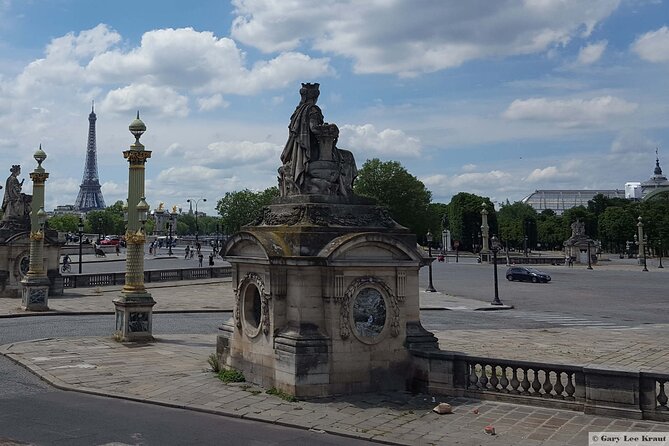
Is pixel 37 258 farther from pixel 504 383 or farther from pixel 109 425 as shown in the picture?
pixel 504 383

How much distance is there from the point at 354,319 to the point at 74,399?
→ 6111 mm

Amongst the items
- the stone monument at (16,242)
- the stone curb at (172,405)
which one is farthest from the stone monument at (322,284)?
the stone monument at (16,242)

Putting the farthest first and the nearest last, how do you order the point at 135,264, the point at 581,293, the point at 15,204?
the point at 581,293 → the point at 15,204 → the point at 135,264

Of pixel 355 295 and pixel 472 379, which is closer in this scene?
pixel 472 379

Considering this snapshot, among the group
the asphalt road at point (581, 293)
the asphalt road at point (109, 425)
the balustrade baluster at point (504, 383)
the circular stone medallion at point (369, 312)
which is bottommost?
the asphalt road at point (581, 293)

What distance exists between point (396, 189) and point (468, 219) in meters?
22.6

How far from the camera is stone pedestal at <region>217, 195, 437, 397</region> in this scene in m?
13.0

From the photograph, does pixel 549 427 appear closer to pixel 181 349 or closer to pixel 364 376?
pixel 364 376

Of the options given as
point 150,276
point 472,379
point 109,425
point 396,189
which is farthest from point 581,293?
point 396,189

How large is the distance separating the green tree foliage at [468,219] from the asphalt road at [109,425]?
105686 mm

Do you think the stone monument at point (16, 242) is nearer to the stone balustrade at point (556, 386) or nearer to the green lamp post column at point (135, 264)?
the green lamp post column at point (135, 264)

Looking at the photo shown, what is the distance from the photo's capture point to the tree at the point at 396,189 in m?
99.5

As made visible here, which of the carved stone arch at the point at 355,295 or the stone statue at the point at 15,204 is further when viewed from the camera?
the stone statue at the point at 15,204

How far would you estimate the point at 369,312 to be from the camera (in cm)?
1352
